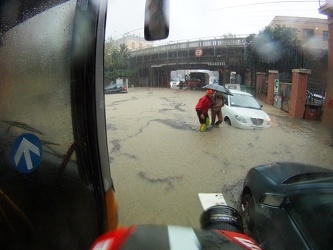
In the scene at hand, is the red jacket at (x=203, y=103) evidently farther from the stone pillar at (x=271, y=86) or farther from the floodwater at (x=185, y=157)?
the stone pillar at (x=271, y=86)

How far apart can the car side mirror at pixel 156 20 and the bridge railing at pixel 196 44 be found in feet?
72.1

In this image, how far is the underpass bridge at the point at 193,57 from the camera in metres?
24.1

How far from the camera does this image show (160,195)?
4.18 m

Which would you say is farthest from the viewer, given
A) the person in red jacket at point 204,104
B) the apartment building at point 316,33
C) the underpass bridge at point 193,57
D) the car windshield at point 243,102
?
the underpass bridge at point 193,57

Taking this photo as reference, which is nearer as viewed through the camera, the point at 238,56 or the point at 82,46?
the point at 82,46

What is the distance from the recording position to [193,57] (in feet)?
93.3

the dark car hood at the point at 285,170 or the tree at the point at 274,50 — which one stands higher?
the tree at the point at 274,50

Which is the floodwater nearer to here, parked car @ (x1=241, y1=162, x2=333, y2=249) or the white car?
the white car

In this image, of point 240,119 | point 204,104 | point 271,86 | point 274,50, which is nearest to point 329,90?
point 240,119

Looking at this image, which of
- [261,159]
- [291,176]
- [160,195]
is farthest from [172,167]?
[291,176]

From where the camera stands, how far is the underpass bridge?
948 inches

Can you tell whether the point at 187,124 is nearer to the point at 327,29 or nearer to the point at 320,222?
the point at 327,29

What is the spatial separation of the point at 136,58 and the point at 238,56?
9317 mm

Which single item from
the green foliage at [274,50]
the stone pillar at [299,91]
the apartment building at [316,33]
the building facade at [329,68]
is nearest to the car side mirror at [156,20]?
Result: the building facade at [329,68]
